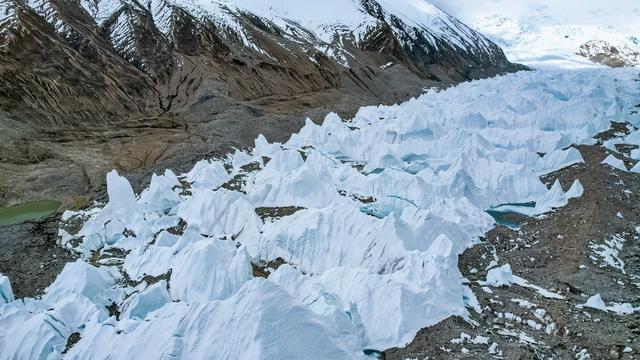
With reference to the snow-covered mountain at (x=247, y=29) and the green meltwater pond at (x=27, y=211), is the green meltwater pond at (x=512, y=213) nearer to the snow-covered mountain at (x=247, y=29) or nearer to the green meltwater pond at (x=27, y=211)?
the green meltwater pond at (x=27, y=211)

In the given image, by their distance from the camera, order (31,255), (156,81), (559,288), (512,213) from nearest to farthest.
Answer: (559,288) → (31,255) → (512,213) → (156,81)

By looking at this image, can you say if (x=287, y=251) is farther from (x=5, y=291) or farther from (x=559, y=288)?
(x=559, y=288)

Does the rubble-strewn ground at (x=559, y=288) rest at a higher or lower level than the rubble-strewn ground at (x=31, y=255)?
lower

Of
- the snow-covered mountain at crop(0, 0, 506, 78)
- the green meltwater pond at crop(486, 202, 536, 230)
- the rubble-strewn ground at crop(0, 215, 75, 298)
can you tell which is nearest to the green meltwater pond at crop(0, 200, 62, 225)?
the rubble-strewn ground at crop(0, 215, 75, 298)

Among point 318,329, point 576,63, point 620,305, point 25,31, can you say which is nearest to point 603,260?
point 620,305

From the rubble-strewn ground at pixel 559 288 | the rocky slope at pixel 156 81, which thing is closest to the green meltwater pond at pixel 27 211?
the rocky slope at pixel 156 81

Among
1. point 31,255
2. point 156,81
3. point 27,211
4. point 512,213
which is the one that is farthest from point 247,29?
point 31,255
